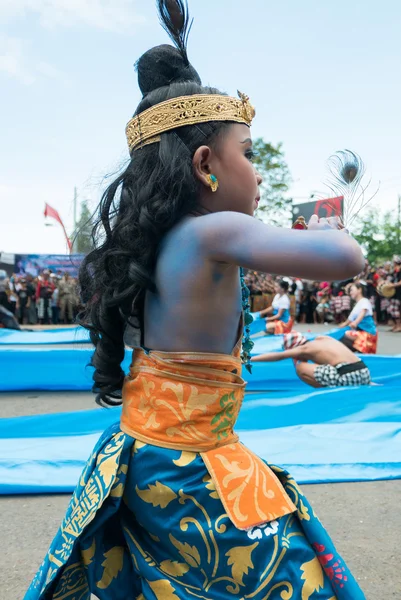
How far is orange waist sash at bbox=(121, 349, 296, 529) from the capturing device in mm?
1138

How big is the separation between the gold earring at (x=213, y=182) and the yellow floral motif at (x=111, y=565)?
80 centimetres

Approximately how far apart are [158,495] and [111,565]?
0.74 ft

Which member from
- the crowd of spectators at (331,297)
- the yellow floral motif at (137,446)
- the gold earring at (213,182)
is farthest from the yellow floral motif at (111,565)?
Answer: the crowd of spectators at (331,297)

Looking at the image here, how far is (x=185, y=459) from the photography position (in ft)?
3.85

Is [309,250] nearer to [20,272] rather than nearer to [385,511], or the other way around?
[385,511]

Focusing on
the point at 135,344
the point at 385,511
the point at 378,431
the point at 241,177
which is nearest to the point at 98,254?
the point at 135,344

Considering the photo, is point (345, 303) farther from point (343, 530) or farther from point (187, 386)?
point (187, 386)

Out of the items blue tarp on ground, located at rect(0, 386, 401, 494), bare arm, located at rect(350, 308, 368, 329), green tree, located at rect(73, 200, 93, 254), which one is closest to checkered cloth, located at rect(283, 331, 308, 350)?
blue tarp on ground, located at rect(0, 386, 401, 494)

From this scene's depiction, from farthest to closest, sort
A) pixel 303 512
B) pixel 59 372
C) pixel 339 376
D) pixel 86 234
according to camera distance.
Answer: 1. pixel 59 372
2. pixel 339 376
3. pixel 86 234
4. pixel 303 512

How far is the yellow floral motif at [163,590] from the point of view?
3.72ft

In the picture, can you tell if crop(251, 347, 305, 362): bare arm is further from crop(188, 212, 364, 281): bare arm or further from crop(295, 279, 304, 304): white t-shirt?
crop(295, 279, 304, 304): white t-shirt

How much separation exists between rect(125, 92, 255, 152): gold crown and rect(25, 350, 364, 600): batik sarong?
1.63 feet

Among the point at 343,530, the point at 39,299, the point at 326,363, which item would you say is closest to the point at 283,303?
the point at 326,363

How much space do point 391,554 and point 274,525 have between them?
141cm
